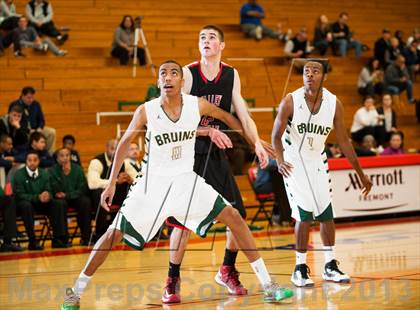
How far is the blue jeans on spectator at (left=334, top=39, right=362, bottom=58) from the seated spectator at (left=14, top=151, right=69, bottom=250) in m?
11.6

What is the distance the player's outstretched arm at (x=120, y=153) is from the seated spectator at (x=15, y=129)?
7.68 metres

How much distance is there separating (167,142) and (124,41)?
1257cm

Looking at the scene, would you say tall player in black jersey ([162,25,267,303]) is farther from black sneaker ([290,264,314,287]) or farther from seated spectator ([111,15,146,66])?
seated spectator ([111,15,146,66])

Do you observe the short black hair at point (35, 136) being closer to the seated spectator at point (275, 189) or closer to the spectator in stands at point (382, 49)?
the seated spectator at point (275, 189)

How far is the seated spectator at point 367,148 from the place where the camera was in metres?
17.1

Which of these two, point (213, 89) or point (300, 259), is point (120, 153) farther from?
point (300, 259)

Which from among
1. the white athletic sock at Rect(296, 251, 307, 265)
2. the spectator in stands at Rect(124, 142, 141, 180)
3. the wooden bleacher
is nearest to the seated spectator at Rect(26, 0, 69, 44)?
the wooden bleacher

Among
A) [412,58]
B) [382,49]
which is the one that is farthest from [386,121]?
[412,58]

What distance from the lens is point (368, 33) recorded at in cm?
2575

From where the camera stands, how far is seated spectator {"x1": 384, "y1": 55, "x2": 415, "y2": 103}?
22.3m

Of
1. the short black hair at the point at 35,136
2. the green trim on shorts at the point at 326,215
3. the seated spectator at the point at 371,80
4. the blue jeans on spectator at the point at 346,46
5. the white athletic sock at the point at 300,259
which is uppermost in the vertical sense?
the blue jeans on spectator at the point at 346,46

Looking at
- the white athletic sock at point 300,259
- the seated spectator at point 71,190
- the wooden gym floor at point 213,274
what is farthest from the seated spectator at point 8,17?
the white athletic sock at point 300,259

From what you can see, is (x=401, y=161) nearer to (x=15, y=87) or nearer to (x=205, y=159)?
(x=15, y=87)

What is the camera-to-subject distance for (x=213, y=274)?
9.54 m
